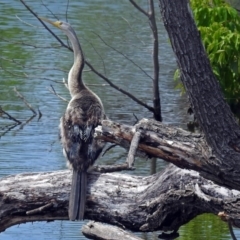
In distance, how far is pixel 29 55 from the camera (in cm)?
1404

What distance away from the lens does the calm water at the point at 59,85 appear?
7.27m

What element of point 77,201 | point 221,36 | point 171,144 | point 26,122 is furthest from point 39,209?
point 26,122

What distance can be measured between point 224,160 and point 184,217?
93 centimetres

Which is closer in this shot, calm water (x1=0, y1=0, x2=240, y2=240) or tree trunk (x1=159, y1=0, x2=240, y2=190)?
tree trunk (x1=159, y1=0, x2=240, y2=190)

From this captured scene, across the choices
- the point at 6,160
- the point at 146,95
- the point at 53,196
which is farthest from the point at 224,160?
the point at 146,95

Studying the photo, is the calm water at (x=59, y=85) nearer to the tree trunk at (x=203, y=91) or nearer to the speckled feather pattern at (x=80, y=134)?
the speckled feather pattern at (x=80, y=134)

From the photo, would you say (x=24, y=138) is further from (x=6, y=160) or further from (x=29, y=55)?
(x=29, y=55)

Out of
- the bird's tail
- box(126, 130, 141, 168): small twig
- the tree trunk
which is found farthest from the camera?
the bird's tail

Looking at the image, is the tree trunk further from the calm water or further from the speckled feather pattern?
the calm water

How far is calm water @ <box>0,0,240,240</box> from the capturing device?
→ 7.27m

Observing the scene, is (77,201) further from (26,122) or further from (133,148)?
(26,122)

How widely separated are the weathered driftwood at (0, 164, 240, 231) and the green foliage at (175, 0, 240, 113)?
444 cm

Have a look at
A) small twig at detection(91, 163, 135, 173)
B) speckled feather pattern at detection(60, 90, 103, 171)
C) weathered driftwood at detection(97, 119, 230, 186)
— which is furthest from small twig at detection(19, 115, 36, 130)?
weathered driftwood at detection(97, 119, 230, 186)

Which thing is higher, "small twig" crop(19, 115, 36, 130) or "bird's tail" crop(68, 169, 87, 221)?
"bird's tail" crop(68, 169, 87, 221)
